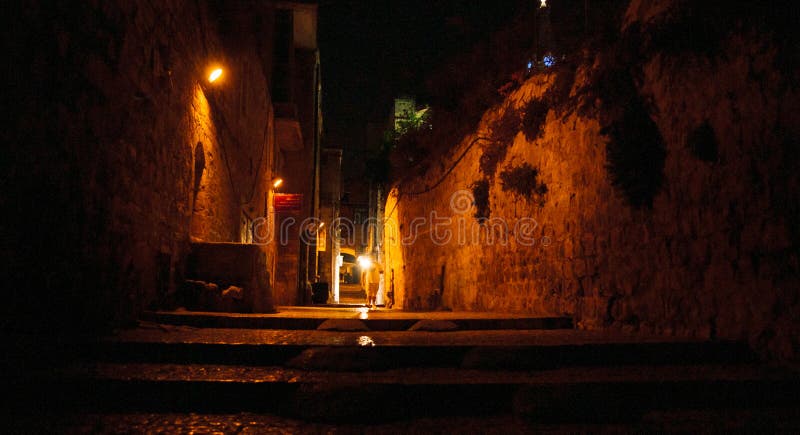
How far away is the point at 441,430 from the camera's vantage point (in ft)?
8.69

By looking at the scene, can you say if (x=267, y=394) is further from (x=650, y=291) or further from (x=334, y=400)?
(x=650, y=291)

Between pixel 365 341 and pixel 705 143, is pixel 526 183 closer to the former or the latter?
pixel 705 143

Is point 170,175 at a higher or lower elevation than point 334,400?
higher

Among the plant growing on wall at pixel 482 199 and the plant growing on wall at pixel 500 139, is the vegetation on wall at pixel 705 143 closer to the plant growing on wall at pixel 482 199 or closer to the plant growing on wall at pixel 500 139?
the plant growing on wall at pixel 500 139

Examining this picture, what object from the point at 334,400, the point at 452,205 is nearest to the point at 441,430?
the point at 334,400

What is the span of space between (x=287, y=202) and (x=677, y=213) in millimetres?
13080

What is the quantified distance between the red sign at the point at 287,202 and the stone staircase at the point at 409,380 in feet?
38.7

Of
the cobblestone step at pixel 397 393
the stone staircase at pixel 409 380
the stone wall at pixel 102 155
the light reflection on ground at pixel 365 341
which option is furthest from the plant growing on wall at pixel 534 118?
the stone wall at pixel 102 155

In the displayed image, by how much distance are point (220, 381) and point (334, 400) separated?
735 millimetres

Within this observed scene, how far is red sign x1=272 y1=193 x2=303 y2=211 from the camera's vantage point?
1588 cm

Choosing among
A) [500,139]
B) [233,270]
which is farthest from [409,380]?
[500,139]

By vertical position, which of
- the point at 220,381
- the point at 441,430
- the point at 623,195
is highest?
the point at 623,195

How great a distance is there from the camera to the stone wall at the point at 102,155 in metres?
3.24

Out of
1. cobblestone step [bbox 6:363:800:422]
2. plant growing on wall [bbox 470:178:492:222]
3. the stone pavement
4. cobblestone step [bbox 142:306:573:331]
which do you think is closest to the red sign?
plant growing on wall [bbox 470:178:492:222]
